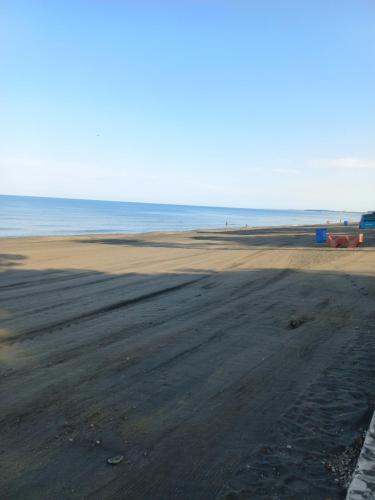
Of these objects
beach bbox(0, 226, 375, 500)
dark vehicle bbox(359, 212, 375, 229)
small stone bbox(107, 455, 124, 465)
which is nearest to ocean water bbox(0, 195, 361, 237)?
dark vehicle bbox(359, 212, 375, 229)

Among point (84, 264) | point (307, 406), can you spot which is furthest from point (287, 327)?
point (84, 264)

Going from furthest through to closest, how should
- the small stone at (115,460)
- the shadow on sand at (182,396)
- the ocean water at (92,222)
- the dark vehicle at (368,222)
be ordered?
the ocean water at (92,222) → the dark vehicle at (368,222) → the small stone at (115,460) → the shadow on sand at (182,396)

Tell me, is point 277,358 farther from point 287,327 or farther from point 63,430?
point 63,430

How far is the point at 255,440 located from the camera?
10.8 ft

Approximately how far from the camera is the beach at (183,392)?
285 centimetres

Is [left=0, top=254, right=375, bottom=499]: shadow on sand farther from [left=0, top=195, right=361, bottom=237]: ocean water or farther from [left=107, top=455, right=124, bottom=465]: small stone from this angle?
[left=0, top=195, right=361, bottom=237]: ocean water

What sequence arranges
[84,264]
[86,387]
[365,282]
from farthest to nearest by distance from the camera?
[84,264], [365,282], [86,387]

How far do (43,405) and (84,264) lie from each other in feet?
34.9

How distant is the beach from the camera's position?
285 centimetres

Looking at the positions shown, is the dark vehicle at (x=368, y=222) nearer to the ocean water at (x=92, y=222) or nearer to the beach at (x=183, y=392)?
the ocean water at (x=92, y=222)

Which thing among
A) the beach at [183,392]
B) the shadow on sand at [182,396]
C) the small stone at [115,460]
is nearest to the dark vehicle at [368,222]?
the beach at [183,392]

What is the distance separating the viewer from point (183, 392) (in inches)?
164

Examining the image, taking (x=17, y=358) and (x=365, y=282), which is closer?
(x=17, y=358)

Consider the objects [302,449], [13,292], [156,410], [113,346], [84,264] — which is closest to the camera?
[302,449]
